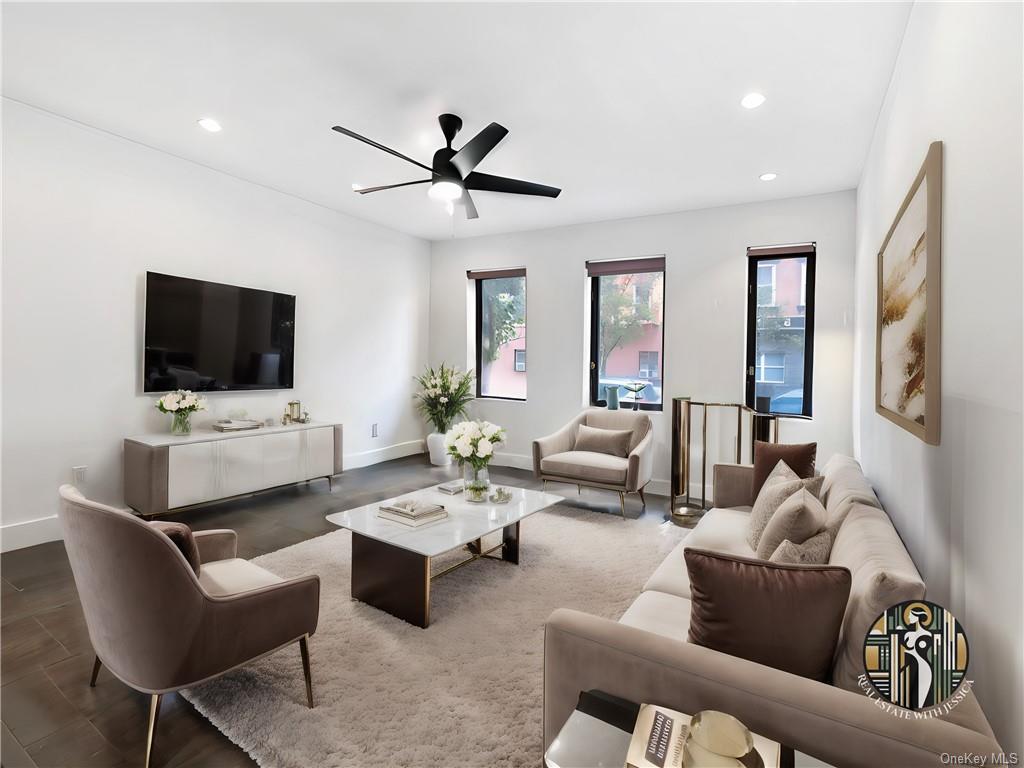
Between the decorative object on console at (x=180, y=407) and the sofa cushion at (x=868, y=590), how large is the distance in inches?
168

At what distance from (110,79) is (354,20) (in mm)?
1663

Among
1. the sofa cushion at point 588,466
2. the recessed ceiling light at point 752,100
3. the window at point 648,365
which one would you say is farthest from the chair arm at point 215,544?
the window at point 648,365

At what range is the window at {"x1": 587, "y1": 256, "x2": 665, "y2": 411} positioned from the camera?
536 cm

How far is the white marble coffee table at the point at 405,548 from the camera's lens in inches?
96.7

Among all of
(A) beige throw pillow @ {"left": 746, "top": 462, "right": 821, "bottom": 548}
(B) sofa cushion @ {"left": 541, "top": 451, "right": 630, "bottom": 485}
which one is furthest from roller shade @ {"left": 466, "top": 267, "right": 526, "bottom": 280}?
(A) beige throw pillow @ {"left": 746, "top": 462, "right": 821, "bottom": 548}

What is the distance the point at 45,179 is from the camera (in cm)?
335

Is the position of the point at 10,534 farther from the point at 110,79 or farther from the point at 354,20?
the point at 354,20

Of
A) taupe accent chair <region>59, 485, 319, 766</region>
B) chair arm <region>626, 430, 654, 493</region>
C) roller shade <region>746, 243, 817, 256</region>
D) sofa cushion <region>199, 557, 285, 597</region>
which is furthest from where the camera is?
roller shade <region>746, 243, 817, 256</region>

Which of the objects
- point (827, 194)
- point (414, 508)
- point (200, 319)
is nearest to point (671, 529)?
point (414, 508)

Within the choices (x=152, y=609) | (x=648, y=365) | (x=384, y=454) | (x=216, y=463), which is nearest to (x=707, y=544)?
(x=152, y=609)

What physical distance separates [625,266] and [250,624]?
4.76 m

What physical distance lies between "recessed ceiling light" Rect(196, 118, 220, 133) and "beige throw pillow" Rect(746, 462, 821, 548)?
4.04m

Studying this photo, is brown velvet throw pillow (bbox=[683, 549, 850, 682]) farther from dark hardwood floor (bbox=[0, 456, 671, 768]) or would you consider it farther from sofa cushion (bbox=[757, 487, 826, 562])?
dark hardwood floor (bbox=[0, 456, 671, 768])

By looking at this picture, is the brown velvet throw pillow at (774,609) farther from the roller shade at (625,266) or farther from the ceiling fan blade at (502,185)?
the roller shade at (625,266)
